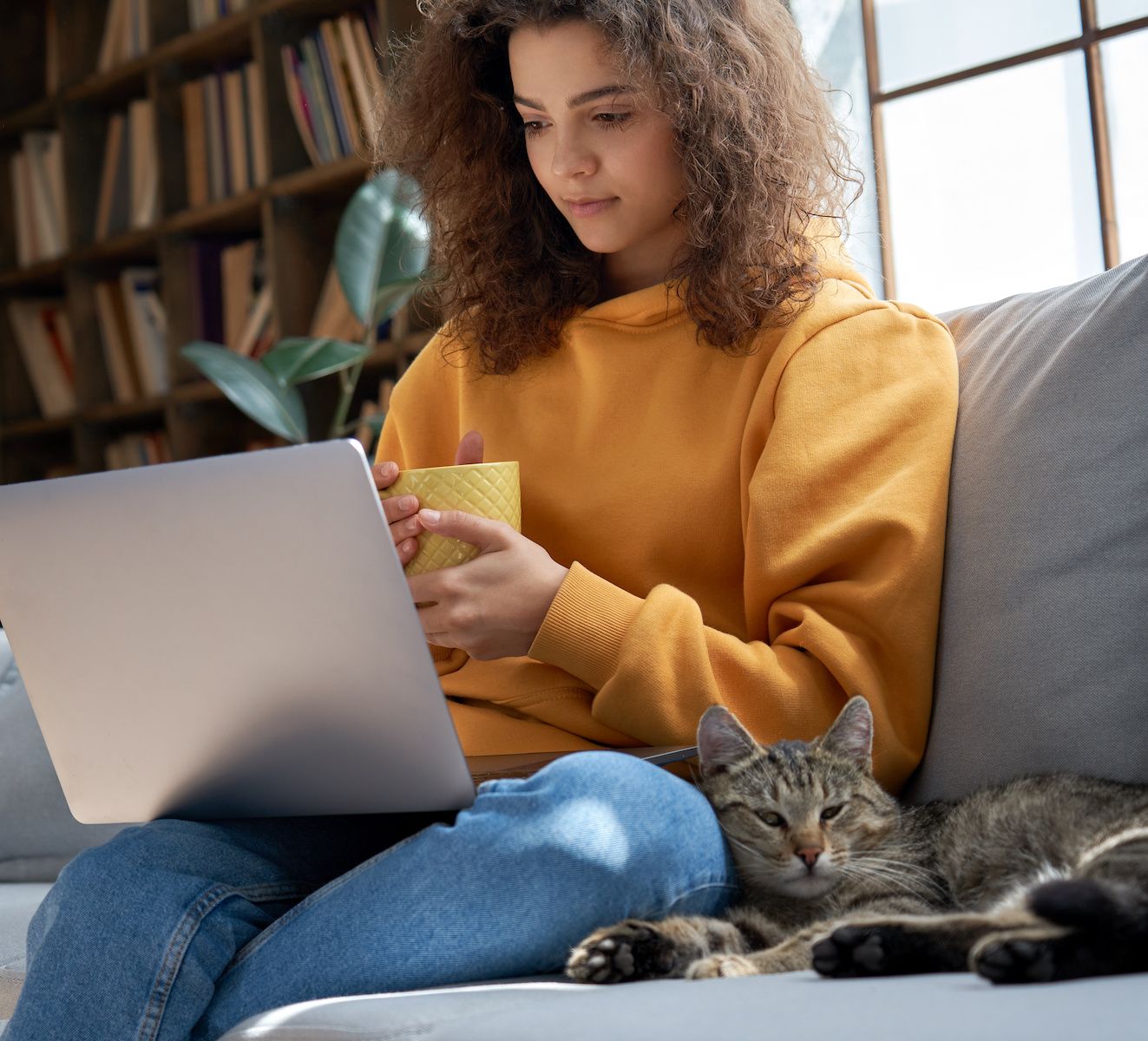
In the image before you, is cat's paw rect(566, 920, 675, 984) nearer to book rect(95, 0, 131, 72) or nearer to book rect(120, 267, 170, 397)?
book rect(120, 267, 170, 397)

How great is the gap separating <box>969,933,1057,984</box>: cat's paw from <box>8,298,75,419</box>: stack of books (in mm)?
3637

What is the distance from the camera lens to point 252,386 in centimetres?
285

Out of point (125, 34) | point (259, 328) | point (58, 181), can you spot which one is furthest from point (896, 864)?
point (58, 181)

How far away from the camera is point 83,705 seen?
3.36ft

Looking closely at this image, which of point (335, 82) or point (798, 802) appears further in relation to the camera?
point (335, 82)

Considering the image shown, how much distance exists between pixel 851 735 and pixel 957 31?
166cm

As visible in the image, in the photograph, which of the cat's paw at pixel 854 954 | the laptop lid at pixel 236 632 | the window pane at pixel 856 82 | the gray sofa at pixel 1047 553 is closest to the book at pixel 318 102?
the window pane at pixel 856 82

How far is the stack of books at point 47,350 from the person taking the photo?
388 centimetres

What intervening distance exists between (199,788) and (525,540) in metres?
0.37

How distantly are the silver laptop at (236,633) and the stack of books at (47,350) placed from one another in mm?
3089

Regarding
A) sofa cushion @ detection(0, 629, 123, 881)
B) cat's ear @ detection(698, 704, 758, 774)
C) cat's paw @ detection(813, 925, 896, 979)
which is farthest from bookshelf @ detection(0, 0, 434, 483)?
cat's paw @ detection(813, 925, 896, 979)

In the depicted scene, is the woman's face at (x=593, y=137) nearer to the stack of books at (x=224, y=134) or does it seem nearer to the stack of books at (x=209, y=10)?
the stack of books at (x=224, y=134)

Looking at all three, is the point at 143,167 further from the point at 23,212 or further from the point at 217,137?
the point at 23,212

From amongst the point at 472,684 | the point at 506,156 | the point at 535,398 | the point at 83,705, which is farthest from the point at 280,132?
the point at 83,705
